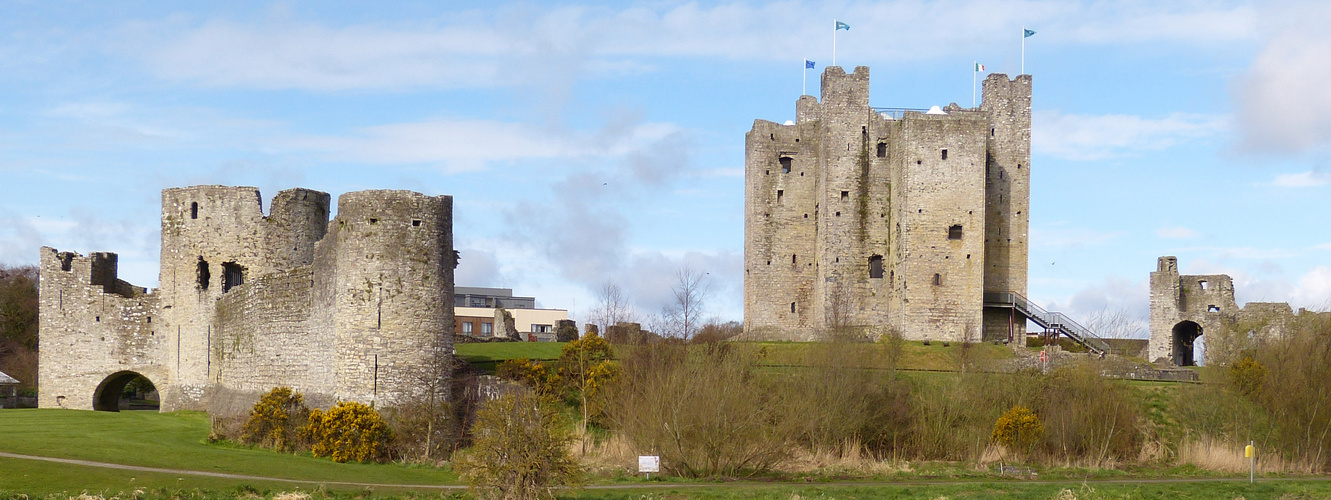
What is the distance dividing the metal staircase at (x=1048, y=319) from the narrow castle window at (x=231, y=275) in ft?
106

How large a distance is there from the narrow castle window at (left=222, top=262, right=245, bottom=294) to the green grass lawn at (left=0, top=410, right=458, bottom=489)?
7164 millimetres

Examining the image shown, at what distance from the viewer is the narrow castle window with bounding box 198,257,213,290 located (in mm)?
43469

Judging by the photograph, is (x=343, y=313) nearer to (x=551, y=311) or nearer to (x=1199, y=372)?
(x=1199, y=372)

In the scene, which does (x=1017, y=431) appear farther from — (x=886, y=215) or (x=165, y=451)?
(x=165, y=451)

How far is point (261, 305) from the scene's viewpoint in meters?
38.9

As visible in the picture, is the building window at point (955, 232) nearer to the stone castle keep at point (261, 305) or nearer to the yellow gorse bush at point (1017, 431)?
the yellow gorse bush at point (1017, 431)

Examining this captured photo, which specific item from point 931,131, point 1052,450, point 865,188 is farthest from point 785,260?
point 1052,450

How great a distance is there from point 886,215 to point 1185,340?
599 inches

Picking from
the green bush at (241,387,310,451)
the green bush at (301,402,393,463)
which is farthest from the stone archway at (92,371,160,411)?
the green bush at (301,402,393,463)

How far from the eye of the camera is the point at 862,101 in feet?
199

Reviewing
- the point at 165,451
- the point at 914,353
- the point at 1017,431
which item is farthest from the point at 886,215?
the point at 165,451

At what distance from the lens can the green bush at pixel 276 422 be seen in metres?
33.9

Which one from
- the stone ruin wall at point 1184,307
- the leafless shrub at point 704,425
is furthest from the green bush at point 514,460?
the stone ruin wall at point 1184,307

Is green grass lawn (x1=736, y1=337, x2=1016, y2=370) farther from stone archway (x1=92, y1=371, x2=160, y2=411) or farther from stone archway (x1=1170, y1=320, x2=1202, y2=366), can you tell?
stone archway (x1=92, y1=371, x2=160, y2=411)
